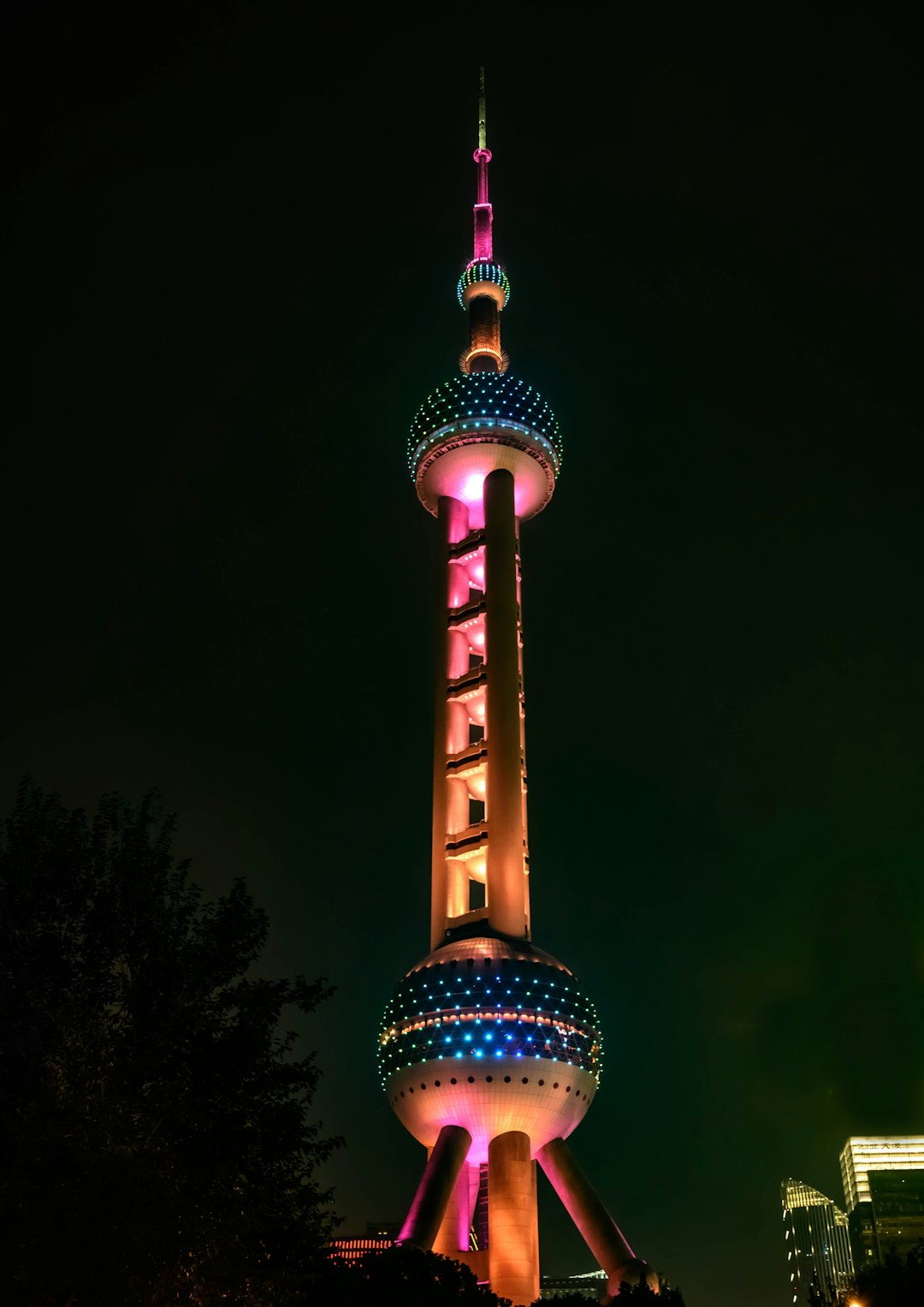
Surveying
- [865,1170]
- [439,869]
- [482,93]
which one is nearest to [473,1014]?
[439,869]

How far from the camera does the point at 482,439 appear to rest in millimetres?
95375

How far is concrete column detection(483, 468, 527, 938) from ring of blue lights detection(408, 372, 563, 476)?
4175 millimetres

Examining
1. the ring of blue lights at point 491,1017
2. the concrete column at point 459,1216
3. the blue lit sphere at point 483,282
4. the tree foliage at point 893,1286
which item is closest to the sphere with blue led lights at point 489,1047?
the ring of blue lights at point 491,1017

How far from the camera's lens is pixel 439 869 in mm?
83250

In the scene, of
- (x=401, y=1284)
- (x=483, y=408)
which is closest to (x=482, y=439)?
(x=483, y=408)

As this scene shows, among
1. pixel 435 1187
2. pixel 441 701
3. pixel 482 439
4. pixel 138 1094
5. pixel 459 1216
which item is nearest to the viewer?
pixel 138 1094

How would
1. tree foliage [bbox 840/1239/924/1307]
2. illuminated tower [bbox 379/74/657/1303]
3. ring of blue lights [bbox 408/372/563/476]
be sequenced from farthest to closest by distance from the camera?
ring of blue lights [bbox 408/372/563/476] < illuminated tower [bbox 379/74/657/1303] < tree foliage [bbox 840/1239/924/1307]

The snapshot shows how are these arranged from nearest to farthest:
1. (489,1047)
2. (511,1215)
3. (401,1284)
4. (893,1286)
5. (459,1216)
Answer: (401,1284) < (893,1286) < (511,1215) < (489,1047) < (459,1216)

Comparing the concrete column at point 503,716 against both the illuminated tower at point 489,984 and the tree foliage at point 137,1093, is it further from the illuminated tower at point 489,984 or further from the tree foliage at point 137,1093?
the tree foliage at point 137,1093

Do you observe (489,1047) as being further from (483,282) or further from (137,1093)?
(483,282)

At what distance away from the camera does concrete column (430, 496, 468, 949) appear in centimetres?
8238

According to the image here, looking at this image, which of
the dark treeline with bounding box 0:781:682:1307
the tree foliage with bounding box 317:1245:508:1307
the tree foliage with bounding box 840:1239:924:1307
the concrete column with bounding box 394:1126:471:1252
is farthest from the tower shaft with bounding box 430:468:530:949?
the dark treeline with bounding box 0:781:682:1307

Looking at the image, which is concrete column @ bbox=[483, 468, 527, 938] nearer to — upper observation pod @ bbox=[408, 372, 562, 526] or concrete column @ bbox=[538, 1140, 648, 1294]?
upper observation pod @ bbox=[408, 372, 562, 526]

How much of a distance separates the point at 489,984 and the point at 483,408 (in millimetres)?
43527
